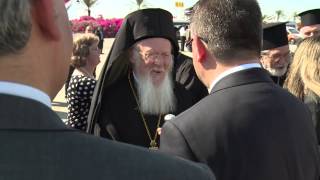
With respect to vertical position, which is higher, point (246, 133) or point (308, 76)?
point (246, 133)

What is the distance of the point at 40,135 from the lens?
104cm

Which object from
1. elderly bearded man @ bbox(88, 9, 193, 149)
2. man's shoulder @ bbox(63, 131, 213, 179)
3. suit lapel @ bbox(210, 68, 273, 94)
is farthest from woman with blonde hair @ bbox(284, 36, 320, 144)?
man's shoulder @ bbox(63, 131, 213, 179)

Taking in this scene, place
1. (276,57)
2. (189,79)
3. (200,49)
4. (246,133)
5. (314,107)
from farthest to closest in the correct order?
1. (276,57)
2. (189,79)
3. (314,107)
4. (200,49)
5. (246,133)

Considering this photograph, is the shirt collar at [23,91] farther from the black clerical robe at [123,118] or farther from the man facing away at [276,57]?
the man facing away at [276,57]

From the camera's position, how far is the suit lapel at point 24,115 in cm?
103

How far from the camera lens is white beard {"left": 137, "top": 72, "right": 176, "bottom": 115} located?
3.75 meters

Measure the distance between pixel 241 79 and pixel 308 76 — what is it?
1.83 meters

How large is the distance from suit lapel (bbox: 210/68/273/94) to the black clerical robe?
154 centimetres

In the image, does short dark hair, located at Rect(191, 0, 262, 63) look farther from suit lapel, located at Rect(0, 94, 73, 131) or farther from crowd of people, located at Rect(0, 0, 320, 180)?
suit lapel, located at Rect(0, 94, 73, 131)

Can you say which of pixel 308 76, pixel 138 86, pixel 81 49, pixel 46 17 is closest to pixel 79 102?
pixel 81 49

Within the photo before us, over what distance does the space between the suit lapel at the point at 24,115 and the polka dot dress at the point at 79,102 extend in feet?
11.9

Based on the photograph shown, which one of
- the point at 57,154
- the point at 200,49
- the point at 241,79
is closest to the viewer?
the point at 57,154

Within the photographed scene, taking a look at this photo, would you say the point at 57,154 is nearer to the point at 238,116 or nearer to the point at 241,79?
the point at 238,116

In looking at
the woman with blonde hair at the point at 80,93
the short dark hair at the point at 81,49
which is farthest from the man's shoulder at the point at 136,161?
the short dark hair at the point at 81,49
